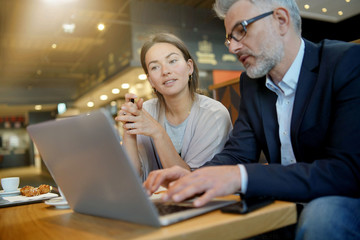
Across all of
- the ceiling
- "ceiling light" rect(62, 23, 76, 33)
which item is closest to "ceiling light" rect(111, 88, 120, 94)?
→ the ceiling

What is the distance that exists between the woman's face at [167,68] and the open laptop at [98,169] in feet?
3.40

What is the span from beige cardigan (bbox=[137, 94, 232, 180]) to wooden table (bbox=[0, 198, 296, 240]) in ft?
2.86

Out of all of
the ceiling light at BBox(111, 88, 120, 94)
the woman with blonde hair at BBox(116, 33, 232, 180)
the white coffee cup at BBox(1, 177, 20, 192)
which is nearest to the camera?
the white coffee cup at BBox(1, 177, 20, 192)

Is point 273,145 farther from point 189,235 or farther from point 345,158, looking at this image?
point 189,235

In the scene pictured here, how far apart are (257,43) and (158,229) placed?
80 cm

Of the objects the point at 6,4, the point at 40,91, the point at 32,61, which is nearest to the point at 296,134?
the point at 6,4

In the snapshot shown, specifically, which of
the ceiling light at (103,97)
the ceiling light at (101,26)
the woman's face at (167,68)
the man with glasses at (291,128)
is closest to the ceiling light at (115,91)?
the ceiling light at (103,97)

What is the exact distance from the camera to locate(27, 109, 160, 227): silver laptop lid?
1.95 feet

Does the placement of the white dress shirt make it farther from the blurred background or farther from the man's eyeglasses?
the blurred background

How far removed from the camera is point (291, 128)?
107cm

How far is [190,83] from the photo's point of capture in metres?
2.00

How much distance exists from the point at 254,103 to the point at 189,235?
0.78 metres

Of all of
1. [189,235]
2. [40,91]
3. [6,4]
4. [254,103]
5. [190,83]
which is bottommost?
[189,235]

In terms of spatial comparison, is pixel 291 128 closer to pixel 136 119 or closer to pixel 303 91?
pixel 303 91
